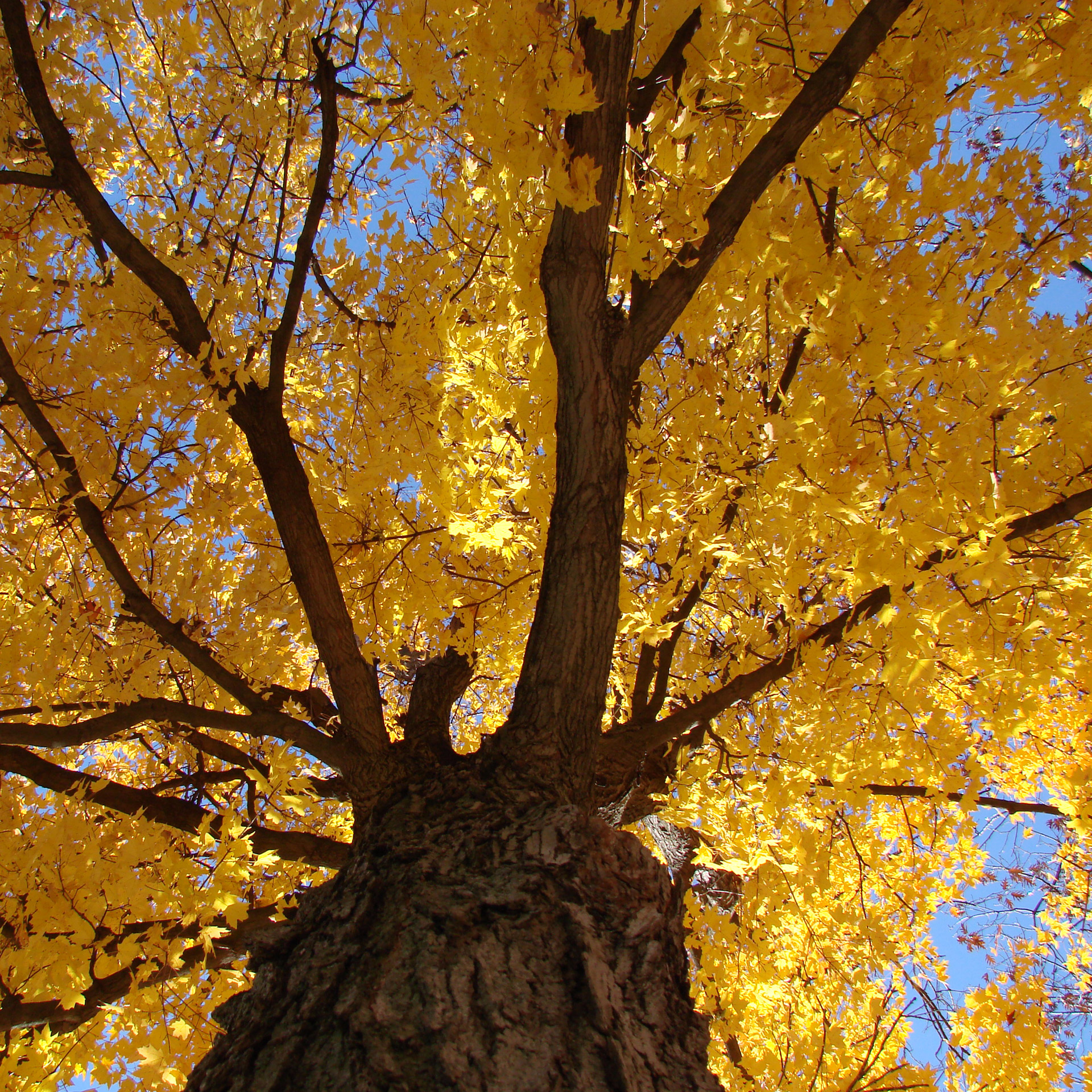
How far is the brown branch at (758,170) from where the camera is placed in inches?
65.9

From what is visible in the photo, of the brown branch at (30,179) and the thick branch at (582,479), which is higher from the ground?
the brown branch at (30,179)

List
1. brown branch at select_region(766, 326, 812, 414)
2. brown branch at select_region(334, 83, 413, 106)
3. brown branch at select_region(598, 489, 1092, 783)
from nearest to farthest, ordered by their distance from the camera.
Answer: brown branch at select_region(598, 489, 1092, 783), brown branch at select_region(766, 326, 812, 414), brown branch at select_region(334, 83, 413, 106)

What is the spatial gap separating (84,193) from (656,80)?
201cm

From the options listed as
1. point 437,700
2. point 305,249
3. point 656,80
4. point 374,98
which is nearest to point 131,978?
point 437,700

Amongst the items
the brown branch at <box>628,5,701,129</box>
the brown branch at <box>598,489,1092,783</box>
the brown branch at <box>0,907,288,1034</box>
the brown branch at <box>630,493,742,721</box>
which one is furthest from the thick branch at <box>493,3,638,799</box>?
the brown branch at <box>0,907,288,1034</box>

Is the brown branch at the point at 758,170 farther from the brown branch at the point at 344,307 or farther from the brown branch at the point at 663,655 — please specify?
the brown branch at the point at 344,307

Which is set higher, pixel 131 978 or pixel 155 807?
pixel 155 807

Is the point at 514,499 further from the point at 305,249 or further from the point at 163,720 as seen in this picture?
the point at 163,720

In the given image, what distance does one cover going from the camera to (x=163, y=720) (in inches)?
87.8

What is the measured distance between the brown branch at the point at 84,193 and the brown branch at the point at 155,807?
5.52ft

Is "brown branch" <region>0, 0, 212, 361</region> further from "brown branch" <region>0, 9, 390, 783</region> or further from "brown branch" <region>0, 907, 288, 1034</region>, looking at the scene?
"brown branch" <region>0, 907, 288, 1034</region>

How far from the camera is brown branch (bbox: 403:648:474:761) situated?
8.48ft

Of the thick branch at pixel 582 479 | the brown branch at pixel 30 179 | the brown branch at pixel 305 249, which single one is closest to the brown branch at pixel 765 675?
the thick branch at pixel 582 479

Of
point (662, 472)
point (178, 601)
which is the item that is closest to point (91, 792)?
point (178, 601)
